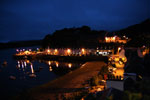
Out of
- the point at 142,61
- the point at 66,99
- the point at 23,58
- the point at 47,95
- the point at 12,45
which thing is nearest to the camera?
the point at 66,99

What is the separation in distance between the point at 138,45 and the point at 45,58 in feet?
98.0

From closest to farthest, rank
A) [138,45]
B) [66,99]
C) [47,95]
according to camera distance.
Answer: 1. [66,99]
2. [47,95]
3. [138,45]

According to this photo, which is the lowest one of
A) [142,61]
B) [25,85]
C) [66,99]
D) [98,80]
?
[25,85]

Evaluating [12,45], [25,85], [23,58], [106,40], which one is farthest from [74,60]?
[12,45]

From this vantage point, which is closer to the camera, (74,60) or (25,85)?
(25,85)

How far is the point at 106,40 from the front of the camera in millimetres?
37562

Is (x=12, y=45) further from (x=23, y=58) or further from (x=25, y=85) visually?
(x=25, y=85)

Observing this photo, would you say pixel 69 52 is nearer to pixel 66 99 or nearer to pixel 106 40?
pixel 106 40

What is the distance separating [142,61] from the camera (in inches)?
484

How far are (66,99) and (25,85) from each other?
37.3 ft

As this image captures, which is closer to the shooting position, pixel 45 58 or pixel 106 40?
pixel 106 40

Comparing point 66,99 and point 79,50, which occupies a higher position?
point 79,50

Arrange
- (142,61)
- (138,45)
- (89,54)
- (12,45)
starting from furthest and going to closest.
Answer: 1. (12,45)
2. (89,54)
3. (138,45)
4. (142,61)

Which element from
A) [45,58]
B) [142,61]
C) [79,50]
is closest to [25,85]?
[142,61]
